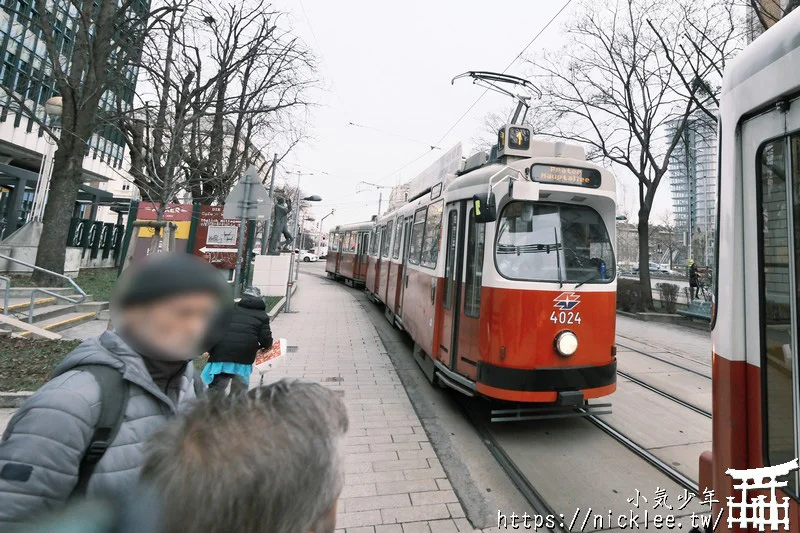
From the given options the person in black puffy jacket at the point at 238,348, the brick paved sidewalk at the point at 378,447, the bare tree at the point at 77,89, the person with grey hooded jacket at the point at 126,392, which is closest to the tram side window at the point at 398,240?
the brick paved sidewalk at the point at 378,447

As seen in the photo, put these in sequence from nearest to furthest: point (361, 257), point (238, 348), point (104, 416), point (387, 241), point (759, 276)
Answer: point (104, 416) < point (759, 276) < point (238, 348) < point (387, 241) < point (361, 257)

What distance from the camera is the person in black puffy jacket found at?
3816 mm

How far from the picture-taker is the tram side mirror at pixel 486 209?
156 inches

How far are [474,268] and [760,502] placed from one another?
128 inches

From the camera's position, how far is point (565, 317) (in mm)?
4117

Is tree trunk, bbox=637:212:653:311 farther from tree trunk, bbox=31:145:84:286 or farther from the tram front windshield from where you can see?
tree trunk, bbox=31:145:84:286

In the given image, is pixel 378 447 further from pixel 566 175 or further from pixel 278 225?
pixel 278 225

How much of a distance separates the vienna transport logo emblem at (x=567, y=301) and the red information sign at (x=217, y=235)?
11924 mm

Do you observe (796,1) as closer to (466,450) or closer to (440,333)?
→ (440,333)

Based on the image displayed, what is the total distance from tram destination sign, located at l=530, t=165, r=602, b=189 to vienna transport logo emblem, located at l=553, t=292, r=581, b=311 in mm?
1239

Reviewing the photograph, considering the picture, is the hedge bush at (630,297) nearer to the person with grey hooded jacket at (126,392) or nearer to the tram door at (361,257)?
the tram door at (361,257)

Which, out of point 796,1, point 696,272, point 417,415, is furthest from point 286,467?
point 696,272

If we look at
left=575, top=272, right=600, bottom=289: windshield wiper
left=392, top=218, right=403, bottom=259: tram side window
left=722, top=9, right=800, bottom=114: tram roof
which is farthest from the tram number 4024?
left=392, top=218, right=403, bottom=259: tram side window

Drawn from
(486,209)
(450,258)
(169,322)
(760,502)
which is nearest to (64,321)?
(450,258)
